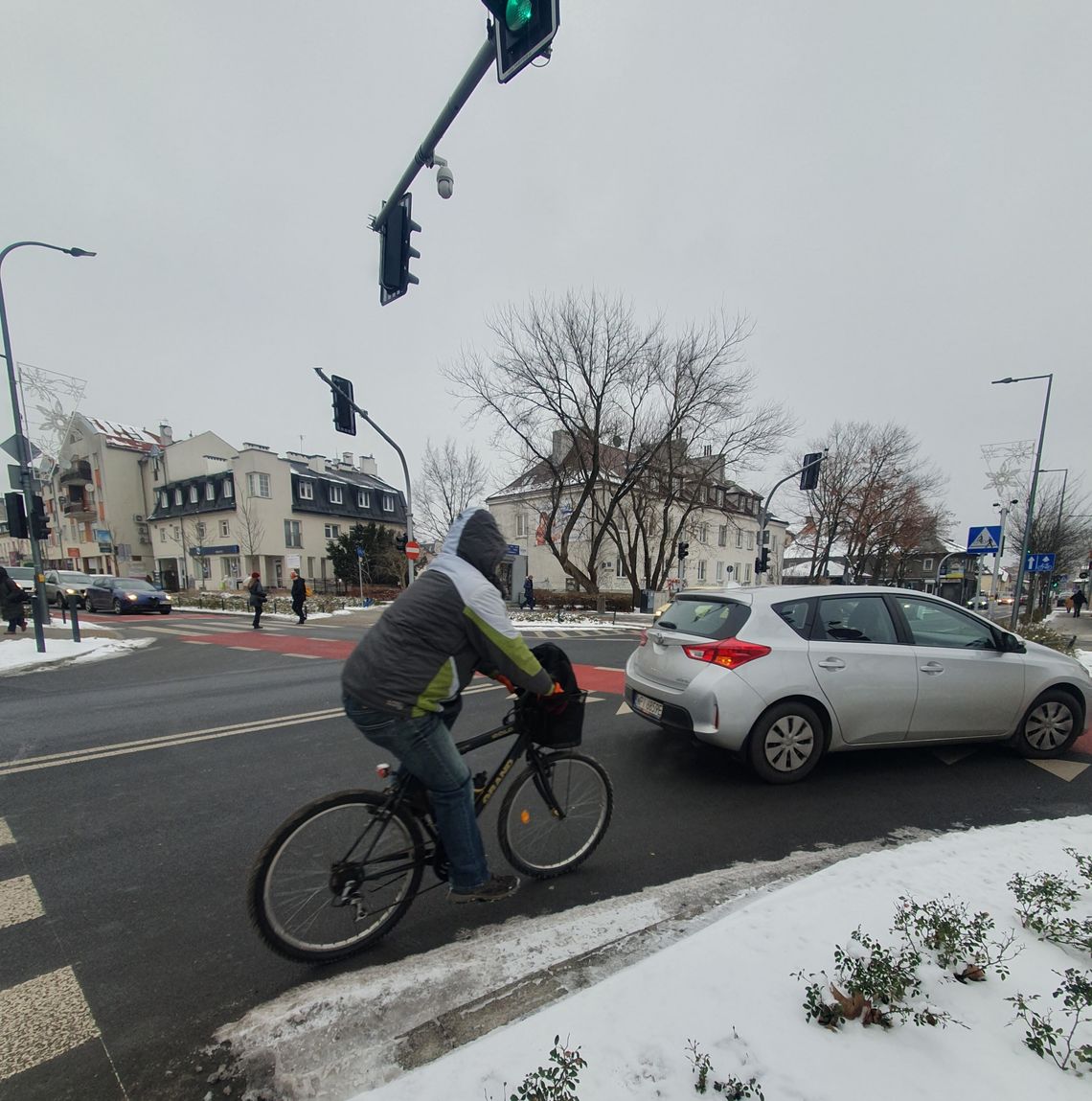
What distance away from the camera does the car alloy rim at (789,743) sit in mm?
4172

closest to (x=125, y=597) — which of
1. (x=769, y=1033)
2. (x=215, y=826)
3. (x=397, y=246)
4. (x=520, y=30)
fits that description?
(x=397, y=246)

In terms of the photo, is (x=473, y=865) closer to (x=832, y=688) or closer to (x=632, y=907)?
(x=632, y=907)

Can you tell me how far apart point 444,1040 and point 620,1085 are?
64 centimetres

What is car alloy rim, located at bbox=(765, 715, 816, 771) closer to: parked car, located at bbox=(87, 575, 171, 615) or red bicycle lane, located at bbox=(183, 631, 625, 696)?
red bicycle lane, located at bbox=(183, 631, 625, 696)

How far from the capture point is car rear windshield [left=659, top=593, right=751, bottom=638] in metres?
4.40

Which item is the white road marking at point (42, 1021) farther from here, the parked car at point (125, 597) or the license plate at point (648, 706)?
the parked car at point (125, 597)

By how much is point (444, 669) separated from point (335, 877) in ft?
3.51

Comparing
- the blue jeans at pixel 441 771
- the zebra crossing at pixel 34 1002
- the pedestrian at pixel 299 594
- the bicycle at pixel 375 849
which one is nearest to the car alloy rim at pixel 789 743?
the bicycle at pixel 375 849

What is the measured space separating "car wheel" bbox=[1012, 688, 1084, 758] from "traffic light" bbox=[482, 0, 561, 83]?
6.49 meters

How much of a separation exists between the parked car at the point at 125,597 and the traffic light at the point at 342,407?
1588 centimetres

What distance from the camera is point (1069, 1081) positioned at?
1.48 m

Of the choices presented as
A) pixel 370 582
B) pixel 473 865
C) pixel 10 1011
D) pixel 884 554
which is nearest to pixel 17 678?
pixel 10 1011

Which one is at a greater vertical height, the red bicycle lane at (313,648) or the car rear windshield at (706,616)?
the car rear windshield at (706,616)

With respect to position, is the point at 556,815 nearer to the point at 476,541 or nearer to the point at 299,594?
the point at 476,541
